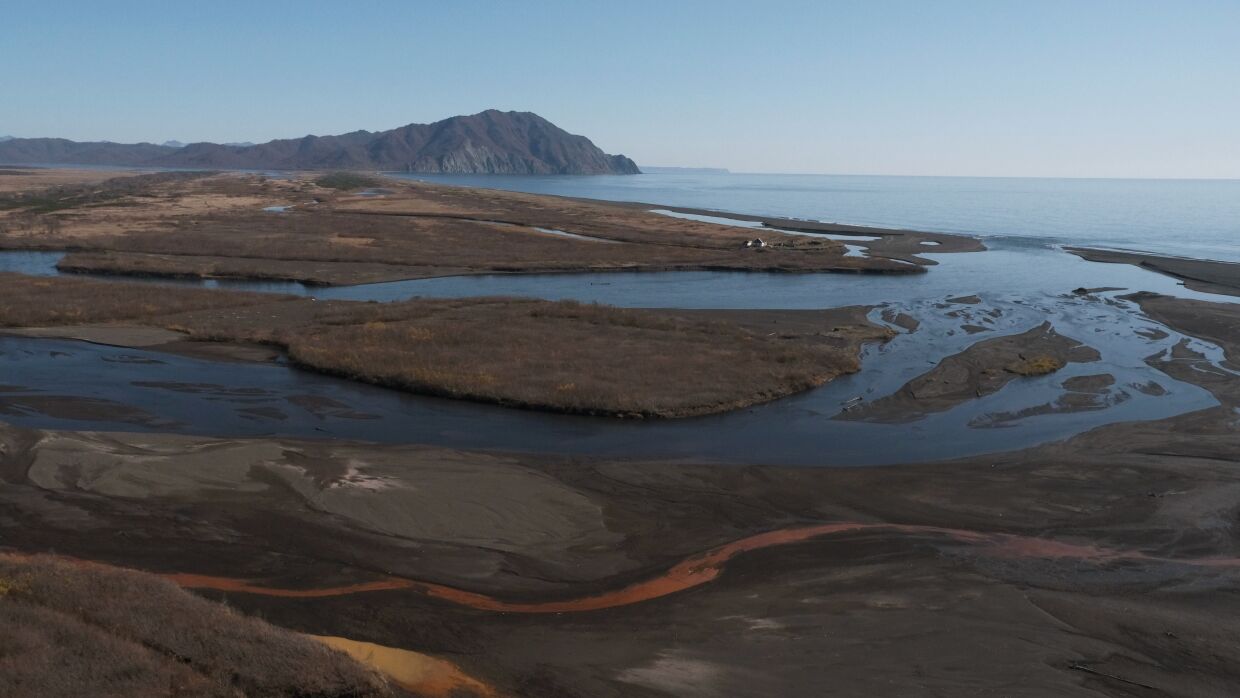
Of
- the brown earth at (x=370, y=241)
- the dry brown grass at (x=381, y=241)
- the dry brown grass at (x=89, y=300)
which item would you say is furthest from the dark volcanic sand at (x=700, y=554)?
the dry brown grass at (x=381, y=241)

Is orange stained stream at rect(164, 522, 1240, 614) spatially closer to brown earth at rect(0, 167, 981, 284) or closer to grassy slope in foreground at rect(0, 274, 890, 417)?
grassy slope in foreground at rect(0, 274, 890, 417)

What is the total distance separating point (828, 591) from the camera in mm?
19016

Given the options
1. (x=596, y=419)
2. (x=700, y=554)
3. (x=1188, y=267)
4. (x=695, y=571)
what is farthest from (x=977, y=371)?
(x=1188, y=267)

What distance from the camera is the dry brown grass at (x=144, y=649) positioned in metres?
12.5

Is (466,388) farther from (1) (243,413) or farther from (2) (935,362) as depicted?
(2) (935,362)

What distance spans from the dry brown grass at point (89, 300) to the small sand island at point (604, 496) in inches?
12.1

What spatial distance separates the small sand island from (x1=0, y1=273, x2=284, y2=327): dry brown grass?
307 mm

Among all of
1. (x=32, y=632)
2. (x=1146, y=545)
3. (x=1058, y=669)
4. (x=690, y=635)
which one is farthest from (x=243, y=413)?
(x=1146, y=545)

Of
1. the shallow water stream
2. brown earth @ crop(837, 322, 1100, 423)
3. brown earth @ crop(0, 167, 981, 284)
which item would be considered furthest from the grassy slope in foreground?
brown earth @ crop(0, 167, 981, 284)

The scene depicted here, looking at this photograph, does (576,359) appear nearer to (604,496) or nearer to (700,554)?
(604,496)

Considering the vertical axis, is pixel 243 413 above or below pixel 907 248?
below

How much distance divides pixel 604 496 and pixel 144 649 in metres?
12.9

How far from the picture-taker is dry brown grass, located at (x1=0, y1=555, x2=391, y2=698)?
1250 centimetres

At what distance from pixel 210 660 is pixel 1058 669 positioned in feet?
47.8
